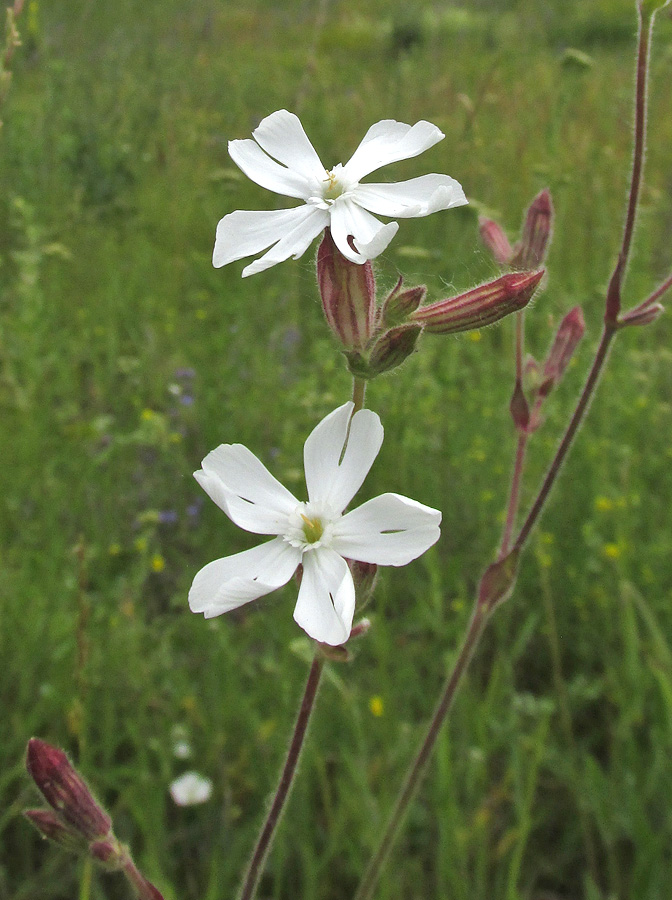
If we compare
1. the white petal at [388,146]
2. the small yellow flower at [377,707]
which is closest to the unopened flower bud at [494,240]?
the white petal at [388,146]

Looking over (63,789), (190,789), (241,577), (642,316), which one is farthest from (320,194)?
(190,789)

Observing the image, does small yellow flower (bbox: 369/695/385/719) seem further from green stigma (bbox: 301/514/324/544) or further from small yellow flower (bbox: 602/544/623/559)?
green stigma (bbox: 301/514/324/544)

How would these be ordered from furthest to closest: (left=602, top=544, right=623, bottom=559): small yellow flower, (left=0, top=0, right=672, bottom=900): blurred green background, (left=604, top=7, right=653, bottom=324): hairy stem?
1. (left=602, top=544, right=623, bottom=559): small yellow flower
2. (left=0, top=0, right=672, bottom=900): blurred green background
3. (left=604, top=7, right=653, bottom=324): hairy stem

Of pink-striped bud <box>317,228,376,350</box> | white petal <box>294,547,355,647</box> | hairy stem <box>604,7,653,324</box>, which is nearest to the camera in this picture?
white petal <box>294,547,355,647</box>

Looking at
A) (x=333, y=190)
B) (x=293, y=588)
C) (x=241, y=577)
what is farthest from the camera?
(x=293, y=588)

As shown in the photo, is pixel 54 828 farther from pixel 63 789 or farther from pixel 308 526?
pixel 308 526

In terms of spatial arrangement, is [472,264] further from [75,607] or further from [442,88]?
[442,88]

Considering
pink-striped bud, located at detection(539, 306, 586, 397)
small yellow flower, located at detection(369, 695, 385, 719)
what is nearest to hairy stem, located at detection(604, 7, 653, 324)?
pink-striped bud, located at detection(539, 306, 586, 397)
